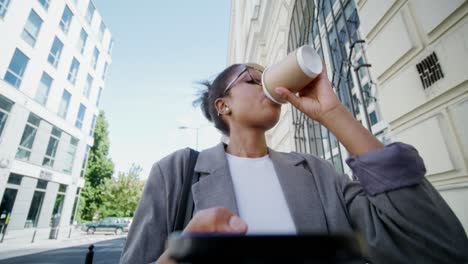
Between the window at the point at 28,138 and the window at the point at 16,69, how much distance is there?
1.97 metres

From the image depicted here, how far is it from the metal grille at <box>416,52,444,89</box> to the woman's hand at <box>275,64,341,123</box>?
70 centimetres

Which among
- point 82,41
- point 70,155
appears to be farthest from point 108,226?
point 82,41

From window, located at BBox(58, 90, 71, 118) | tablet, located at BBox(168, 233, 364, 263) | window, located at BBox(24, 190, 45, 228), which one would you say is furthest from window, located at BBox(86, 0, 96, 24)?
tablet, located at BBox(168, 233, 364, 263)

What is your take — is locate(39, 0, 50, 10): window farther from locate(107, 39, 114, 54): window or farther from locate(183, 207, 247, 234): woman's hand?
locate(183, 207, 247, 234): woman's hand

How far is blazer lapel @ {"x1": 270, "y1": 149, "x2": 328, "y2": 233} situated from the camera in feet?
3.62

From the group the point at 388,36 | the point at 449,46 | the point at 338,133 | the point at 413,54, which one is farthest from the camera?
the point at 388,36

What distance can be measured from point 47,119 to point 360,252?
1821 cm

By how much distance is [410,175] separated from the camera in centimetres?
90

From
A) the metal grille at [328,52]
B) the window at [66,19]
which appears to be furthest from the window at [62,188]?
the metal grille at [328,52]

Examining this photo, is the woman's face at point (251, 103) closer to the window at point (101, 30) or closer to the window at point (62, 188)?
the window at point (62, 188)

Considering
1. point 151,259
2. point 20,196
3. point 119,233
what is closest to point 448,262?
point 151,259

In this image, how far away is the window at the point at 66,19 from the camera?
16.1 metres

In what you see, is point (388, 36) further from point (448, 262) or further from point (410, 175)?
point (448, 262)

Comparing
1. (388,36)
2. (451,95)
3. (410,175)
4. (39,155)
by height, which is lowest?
(410,175)
